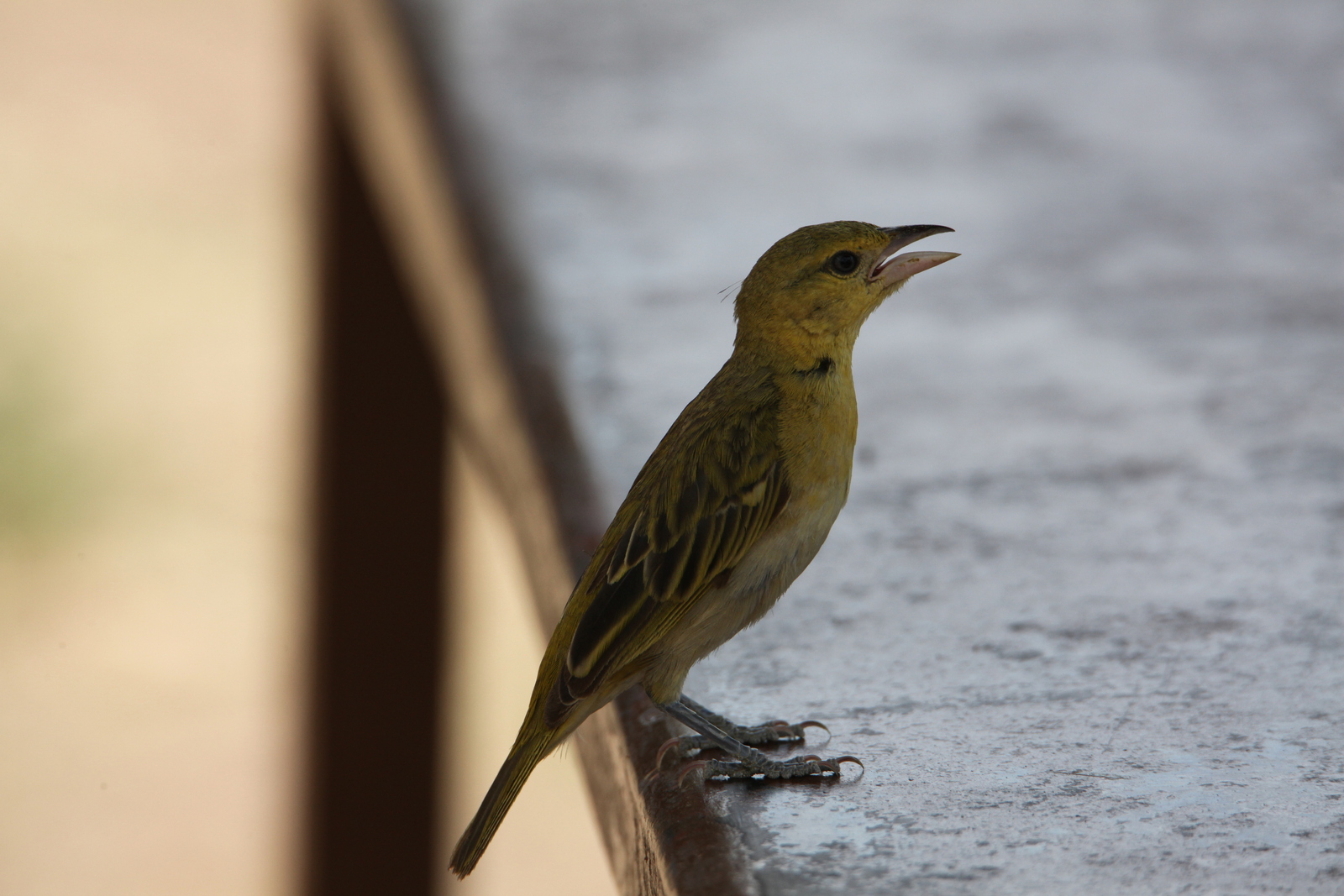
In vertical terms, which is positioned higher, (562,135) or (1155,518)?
(562,135)

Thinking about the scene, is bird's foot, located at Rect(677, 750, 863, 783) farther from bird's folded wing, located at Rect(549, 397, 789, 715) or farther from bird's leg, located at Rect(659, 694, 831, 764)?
bird's folded wing, located at Rect(549, 397, 789, 715)

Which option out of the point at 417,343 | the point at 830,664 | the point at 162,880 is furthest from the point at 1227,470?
the point at 162,880

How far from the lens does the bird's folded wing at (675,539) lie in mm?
2666

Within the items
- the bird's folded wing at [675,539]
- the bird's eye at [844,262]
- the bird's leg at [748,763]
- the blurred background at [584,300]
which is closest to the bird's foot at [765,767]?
the bird's leg at [748,763]

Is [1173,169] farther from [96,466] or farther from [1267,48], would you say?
[96,466]

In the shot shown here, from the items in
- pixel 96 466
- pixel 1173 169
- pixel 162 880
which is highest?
pixel 1173 169

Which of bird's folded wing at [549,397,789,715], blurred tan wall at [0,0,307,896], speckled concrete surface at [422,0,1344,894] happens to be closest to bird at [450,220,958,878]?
bird's folded wing at [549,397,789,715]

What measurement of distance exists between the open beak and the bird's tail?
1110 mm

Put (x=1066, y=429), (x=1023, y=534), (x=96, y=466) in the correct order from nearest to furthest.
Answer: (x=1023, y=534), (x=1066, y=429), (x=96, y=466)

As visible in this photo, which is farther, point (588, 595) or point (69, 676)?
point (69, 676)

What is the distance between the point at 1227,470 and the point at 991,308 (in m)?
1.27

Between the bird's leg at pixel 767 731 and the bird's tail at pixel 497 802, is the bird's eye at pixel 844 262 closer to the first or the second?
the bird's leg at pixel 767 731

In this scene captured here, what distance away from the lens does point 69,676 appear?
331 inches

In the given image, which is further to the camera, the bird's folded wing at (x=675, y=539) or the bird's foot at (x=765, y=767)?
the bird's folded wing at (x=675, y=539)
